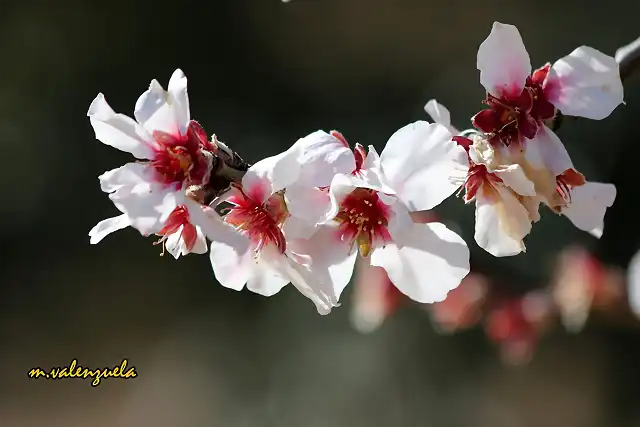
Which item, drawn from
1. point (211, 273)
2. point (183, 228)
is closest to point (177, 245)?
point (183, 228)

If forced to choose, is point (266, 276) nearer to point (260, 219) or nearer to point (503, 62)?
point (260, 219)

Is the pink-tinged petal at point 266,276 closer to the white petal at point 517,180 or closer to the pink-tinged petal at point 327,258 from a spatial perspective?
the pink-tinged petal at point 327,258

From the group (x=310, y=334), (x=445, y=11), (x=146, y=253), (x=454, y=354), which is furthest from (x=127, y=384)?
(x=445, y=11)

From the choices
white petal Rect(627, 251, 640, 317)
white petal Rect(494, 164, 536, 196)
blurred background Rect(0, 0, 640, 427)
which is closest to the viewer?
white petal Rect(494, 164, 536, 196)

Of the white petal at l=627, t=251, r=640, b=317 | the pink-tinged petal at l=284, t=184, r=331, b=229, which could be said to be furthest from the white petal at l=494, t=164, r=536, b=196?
the white petal at l=627, t=251, r=640, b=317

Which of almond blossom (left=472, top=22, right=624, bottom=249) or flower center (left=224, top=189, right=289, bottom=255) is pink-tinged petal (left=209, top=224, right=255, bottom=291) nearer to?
flower center (left=224, top=189, right=289, bottom=255)

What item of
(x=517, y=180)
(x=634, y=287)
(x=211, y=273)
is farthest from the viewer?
(x=211, y=273)

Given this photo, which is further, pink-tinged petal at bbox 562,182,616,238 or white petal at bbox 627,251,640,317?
white petal at bbox 627,251,640,317
